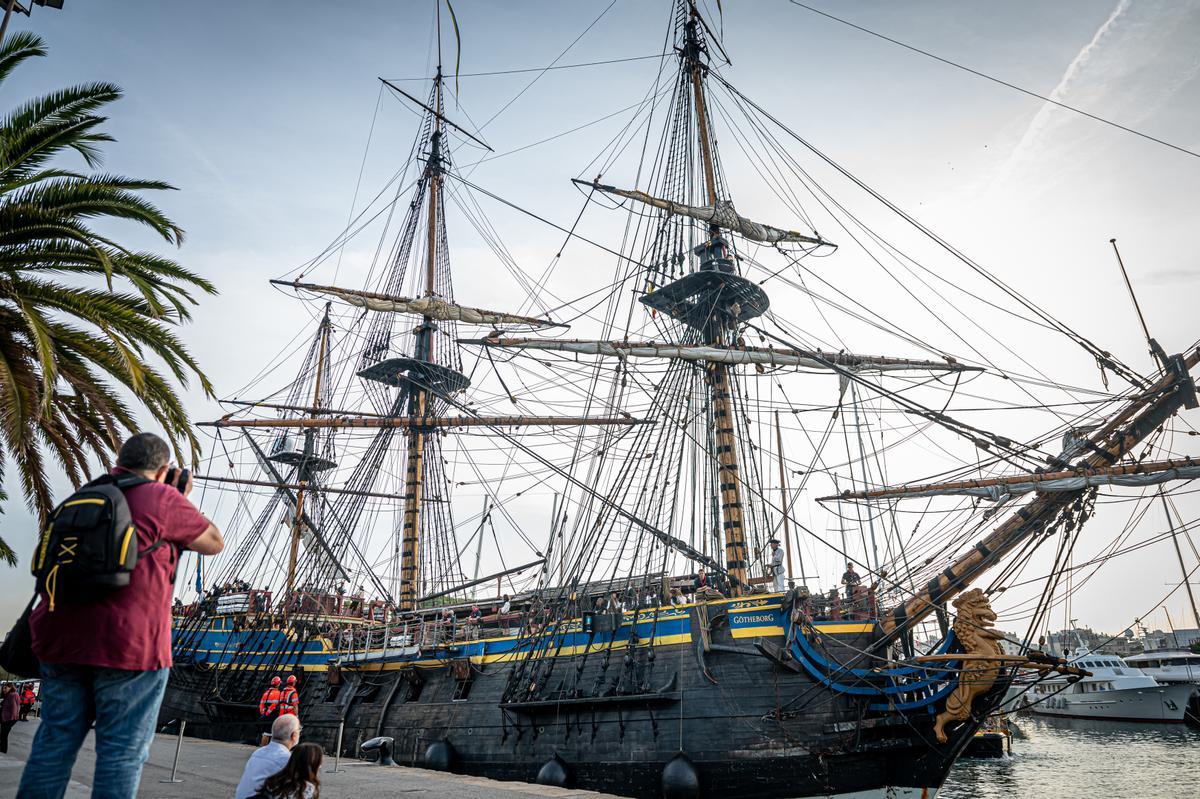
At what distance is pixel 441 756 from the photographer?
16766mm

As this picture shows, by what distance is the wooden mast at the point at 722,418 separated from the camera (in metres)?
18.1

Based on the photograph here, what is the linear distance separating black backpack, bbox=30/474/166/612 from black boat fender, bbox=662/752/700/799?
12274 millimetres

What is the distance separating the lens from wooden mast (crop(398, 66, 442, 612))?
2858 centimetres

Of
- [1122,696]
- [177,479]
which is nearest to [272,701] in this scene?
[177,479]

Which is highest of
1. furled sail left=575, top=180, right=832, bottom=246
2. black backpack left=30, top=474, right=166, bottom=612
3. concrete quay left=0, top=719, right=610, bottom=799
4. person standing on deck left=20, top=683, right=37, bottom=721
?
furled sail left=575, top=180, right=832, bottom=246

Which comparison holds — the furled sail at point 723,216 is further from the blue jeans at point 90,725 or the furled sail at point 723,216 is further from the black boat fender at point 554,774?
the blue jeans at point 90,725

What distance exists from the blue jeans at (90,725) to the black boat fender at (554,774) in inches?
510

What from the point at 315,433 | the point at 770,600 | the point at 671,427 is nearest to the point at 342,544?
the point at 315,433

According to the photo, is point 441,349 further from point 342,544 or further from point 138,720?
point 138,720

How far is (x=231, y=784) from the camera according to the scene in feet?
27.3

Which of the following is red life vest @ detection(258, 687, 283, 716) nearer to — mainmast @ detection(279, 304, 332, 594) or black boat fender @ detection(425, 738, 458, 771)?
black boat fender @ detection(425, 738, 458, 771)

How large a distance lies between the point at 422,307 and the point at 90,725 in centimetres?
2859

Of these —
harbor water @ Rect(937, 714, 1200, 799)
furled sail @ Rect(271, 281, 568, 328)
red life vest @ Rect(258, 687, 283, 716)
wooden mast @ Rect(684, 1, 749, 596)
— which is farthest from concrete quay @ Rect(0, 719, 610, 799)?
furled sail @ Rect(271, 281, 568, 328)

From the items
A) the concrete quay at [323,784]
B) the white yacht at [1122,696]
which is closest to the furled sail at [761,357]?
the concrete quay at [323,784]
